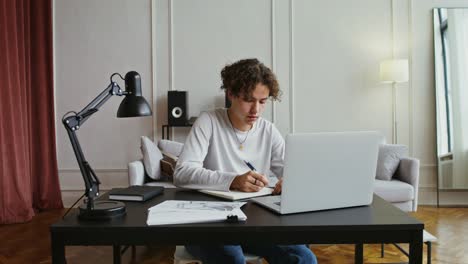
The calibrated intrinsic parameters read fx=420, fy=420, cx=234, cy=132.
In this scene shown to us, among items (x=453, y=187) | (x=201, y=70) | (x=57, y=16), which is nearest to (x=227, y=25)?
(x=201, y=70)

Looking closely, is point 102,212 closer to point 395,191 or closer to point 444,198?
point 395,191

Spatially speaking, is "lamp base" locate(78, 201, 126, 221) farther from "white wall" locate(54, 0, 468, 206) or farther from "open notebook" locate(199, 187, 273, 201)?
"white wall" locate(54, 0, 468, 206)

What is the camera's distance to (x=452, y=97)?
4.36 metres

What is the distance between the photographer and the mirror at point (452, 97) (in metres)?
4.34

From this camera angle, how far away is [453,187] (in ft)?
14.3

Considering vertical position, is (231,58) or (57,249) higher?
(231,58)

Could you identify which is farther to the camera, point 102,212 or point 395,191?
point 395,191

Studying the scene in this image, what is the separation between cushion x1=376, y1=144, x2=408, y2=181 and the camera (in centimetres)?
352

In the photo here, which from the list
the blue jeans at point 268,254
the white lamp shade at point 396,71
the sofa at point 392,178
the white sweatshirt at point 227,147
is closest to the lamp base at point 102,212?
the blue jeans at point 268,254

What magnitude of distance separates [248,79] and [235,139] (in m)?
0.26

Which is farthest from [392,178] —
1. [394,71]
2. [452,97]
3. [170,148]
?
[170,148]

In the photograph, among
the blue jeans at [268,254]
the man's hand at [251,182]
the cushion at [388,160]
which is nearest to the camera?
the blue jeans at [268,254]

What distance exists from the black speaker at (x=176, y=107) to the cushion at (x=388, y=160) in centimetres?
189

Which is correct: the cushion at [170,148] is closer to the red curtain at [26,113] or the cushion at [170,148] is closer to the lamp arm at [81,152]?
the red curtain at [26,113]
